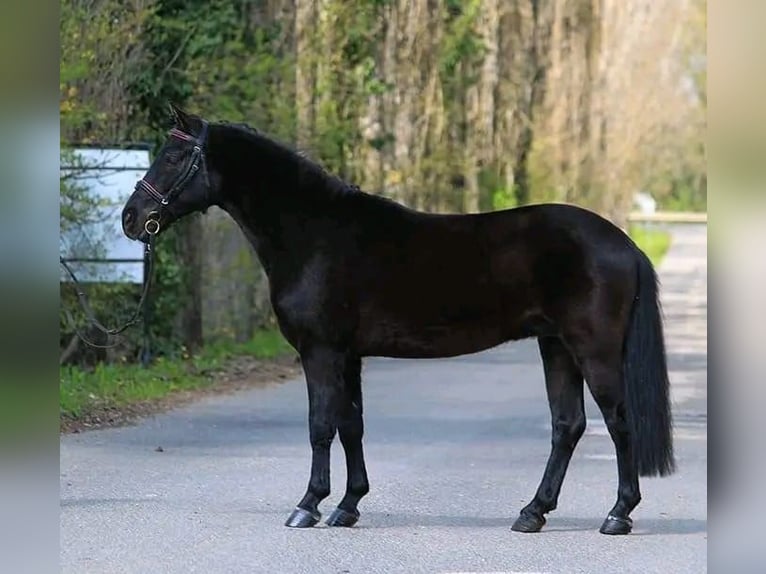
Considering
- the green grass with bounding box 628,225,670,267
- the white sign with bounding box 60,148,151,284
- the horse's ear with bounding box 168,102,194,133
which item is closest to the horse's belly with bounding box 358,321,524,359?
the horse's ear with bounding box 168,102,194,133

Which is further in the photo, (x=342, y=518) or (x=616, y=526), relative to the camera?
(x=342, y=518)

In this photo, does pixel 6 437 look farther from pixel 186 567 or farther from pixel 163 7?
pixel 163 7

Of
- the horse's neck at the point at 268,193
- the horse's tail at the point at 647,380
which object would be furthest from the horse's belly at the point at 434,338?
the horse's neck at the point at 268,193

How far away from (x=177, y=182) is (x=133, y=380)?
303 inches

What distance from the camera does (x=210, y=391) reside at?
1670 cm

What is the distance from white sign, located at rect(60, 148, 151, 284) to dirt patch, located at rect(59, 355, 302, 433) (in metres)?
1.41

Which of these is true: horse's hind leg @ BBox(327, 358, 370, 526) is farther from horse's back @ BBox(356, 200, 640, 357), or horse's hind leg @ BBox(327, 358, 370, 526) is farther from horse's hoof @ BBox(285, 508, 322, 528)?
horse's back @ BBox(356, 200, 640, 357)

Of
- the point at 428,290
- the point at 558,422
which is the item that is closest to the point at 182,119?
the point at 428,290

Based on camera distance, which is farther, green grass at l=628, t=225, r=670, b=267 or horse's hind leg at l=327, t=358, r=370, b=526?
green grass at l=628, t=225, r=670, b=267

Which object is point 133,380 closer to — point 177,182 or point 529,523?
point 177,182

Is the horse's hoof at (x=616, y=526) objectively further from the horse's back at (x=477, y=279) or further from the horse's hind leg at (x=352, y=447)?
the horse's hind leg at (x=352, y=447)

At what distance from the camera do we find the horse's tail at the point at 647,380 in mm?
8727

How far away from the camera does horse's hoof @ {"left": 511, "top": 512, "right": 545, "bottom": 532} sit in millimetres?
8898

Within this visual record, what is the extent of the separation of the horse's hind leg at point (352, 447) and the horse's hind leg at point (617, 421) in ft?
4.22
